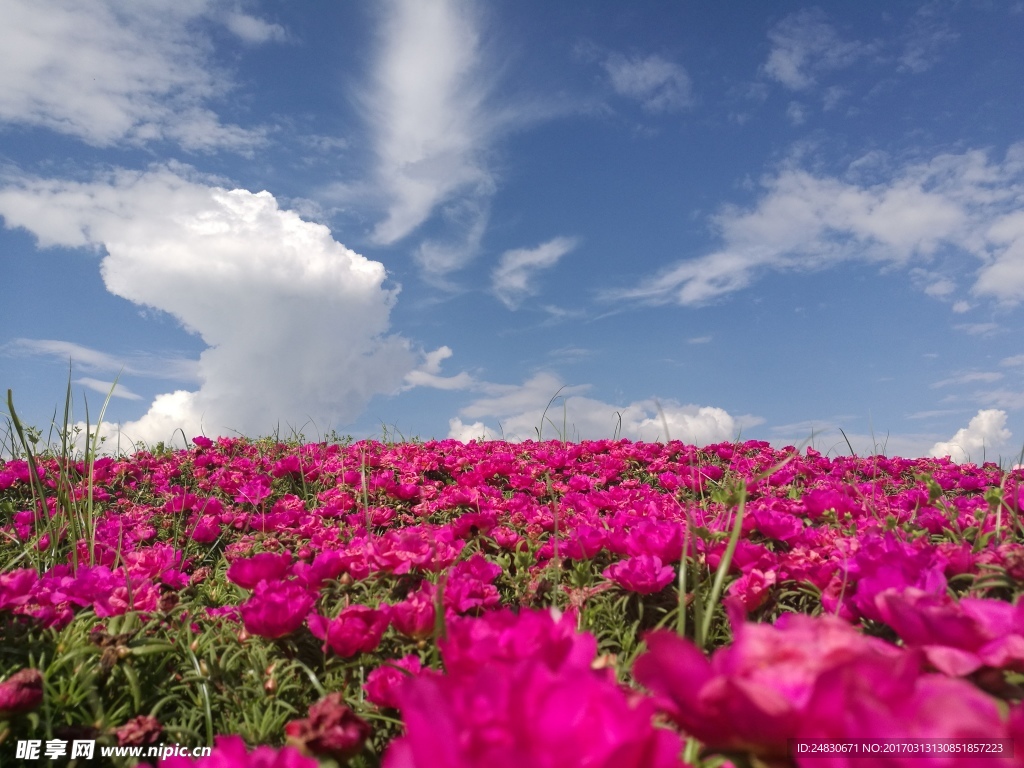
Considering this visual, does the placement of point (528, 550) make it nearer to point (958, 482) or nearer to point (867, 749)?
point (867, 749)

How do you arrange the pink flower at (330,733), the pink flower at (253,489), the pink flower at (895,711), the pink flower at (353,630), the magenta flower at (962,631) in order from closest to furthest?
1. the pink flower at (895,711)
2. the magenta flower at (962,631)
3. the pink flower at (330,733)
4. the pink flower at (353,630)
5. the pink flower at (253,489)

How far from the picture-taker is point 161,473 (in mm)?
6895

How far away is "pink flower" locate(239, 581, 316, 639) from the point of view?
2.27 meters

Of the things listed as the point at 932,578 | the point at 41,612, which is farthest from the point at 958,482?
the point at 41,612

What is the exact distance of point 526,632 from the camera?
4.42 ft

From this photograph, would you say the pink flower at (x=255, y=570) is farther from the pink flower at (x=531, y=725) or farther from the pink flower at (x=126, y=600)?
the pink flower at (x=531, y=725)

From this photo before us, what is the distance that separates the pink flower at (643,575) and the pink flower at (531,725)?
5.19ft

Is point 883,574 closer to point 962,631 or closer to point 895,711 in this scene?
point 962,631

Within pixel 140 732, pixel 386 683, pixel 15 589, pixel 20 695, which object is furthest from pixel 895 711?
pixel 15 589

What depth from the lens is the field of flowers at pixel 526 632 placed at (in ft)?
3.17

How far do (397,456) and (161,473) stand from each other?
2.50 metres

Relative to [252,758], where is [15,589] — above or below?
above

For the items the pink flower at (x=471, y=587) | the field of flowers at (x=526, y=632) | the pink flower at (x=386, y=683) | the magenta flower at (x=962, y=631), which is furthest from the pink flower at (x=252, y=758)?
the magenta flower at (x=962, y=631)

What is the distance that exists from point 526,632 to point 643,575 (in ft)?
4.38
